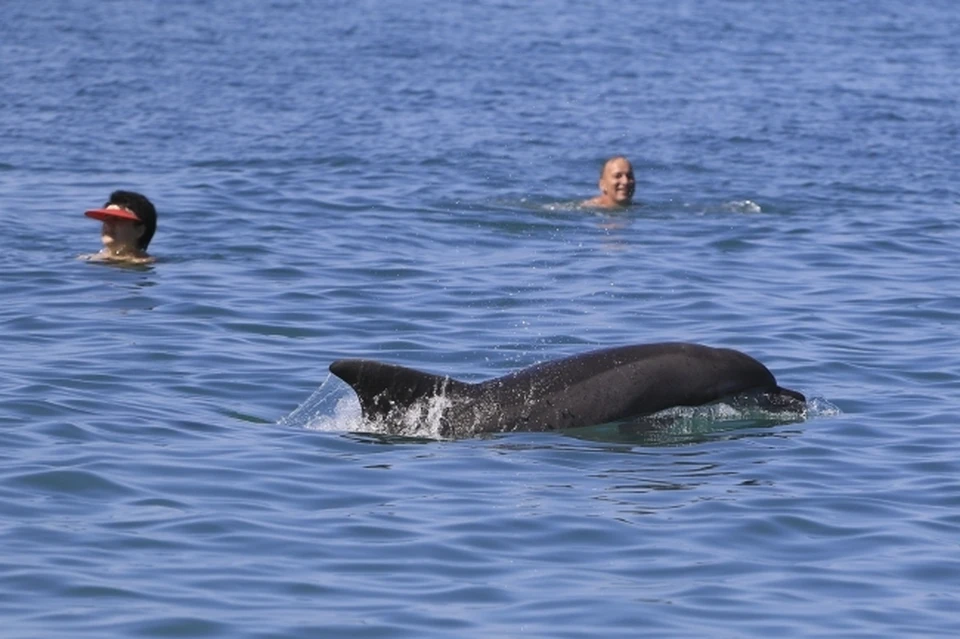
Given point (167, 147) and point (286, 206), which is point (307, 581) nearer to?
point (286, 206)

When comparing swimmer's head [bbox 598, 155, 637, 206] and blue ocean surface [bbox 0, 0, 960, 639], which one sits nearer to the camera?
blue ocean surface [bbox 0, 0, 960, 639]

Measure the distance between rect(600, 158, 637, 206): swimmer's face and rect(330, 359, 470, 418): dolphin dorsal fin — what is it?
1104 centimetres

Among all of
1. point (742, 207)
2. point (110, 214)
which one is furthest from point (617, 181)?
point (110, 214)

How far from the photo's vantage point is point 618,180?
22.7 meters

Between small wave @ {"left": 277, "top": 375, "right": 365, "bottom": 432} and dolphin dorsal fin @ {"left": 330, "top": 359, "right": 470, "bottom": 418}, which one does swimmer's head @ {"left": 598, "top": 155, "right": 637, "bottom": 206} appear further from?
dolphin dorsal fin @ {"left": 330, "top": 359, "right": 470, "bottom": 418}

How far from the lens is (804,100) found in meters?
34.4

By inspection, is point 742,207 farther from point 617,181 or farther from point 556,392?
point 556,392

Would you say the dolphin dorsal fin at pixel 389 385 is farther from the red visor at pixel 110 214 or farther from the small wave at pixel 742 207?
the small wave at pixel 742 207

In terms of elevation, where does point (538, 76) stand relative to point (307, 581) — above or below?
above

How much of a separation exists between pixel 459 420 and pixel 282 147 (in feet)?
53.9

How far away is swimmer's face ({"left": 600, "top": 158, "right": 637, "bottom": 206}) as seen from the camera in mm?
22734

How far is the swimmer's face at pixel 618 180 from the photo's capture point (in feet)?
74.6

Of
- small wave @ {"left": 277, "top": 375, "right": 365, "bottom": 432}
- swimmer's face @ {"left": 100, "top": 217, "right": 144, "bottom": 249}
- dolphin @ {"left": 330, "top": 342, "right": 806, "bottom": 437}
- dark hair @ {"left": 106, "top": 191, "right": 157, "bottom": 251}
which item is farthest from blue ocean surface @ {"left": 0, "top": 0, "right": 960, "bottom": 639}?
dark hair @ {"left": 106, "top": 191, "right": 157, "bottom": 251}

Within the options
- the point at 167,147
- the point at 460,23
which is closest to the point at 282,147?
the point at 167,147
